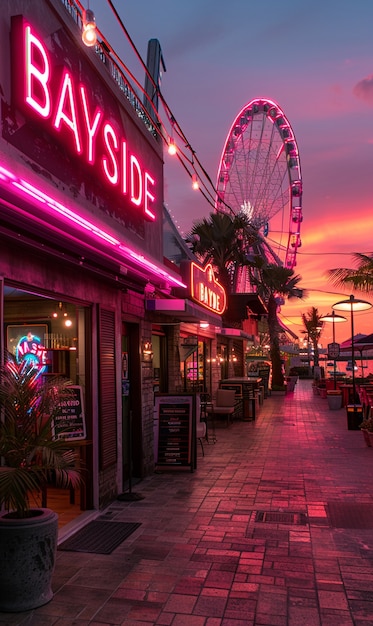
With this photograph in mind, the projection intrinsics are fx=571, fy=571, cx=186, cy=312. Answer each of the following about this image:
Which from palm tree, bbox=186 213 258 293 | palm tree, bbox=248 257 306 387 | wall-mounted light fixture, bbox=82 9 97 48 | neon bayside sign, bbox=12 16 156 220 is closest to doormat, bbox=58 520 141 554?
neon bayside sign, bbox=12 16 156 220

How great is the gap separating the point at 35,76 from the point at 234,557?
4.61m

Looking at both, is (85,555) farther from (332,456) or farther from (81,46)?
(332,456)

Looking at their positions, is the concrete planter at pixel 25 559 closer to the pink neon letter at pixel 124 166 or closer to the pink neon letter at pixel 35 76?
the pink neon letter at pixel 35 76

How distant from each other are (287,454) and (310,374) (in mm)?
39428

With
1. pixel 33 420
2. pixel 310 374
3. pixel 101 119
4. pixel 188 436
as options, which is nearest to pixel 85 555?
pixel 33 420

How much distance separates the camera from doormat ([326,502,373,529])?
6109 mm

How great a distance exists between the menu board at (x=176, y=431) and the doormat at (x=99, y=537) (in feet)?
8.78

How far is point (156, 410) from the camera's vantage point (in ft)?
30.0

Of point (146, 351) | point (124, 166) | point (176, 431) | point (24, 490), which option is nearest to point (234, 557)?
point (24, 490)

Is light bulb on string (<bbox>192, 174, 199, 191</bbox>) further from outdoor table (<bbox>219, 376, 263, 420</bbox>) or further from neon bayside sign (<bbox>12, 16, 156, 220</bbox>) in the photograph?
outdoor table (<bbox>219, 376, 263, 420</bbox>)

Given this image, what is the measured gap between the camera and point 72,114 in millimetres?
5727

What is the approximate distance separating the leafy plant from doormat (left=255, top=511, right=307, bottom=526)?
9.45ft

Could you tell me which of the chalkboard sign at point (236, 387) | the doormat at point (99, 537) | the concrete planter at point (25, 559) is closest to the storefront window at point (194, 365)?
the chalkboard sign at point (236, 387)

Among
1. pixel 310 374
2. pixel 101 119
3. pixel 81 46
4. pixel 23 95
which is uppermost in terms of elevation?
pixel 81 46
